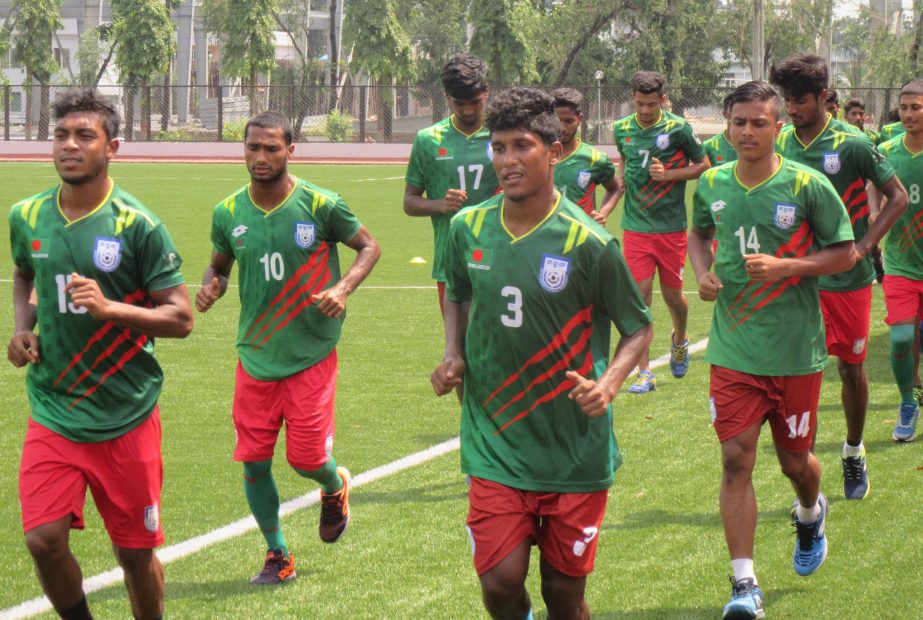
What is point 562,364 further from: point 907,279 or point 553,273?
point 907,279

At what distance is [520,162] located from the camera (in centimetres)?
482

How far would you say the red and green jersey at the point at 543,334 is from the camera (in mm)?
4836

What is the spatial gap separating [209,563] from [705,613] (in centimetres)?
247

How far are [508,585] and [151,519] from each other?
148cm

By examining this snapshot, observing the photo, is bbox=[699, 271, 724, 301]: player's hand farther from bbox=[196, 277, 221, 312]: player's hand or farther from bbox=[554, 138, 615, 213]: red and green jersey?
bbox=[554, 138, 615, 213]: red and green jersey

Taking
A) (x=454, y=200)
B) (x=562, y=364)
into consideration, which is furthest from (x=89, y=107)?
(x=454, y=200)

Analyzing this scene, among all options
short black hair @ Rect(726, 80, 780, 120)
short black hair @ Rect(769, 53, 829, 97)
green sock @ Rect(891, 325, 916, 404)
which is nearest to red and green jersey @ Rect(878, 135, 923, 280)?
green sock @ Rect(891, 325, 916, 404)

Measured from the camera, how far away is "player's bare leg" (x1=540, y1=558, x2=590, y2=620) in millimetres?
4918

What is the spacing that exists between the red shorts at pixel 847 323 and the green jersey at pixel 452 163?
2.12 m

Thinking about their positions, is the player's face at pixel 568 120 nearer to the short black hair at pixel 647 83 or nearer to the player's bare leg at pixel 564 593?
the short black hair at pixel 647 83

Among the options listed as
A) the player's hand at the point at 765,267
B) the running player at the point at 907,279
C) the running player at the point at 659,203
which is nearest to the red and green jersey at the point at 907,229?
the running player at the point at 907,279

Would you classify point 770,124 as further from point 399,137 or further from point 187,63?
point 187,63

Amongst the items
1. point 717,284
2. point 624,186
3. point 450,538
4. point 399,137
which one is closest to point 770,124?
point 717,284

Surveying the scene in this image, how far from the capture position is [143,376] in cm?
546
